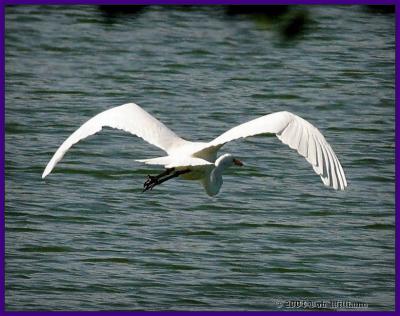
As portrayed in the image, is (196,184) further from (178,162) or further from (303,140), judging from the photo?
(303,140)

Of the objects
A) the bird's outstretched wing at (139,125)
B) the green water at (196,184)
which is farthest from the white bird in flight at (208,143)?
the green water at (196,184)

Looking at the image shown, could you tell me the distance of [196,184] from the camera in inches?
417

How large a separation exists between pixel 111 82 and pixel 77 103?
142cm

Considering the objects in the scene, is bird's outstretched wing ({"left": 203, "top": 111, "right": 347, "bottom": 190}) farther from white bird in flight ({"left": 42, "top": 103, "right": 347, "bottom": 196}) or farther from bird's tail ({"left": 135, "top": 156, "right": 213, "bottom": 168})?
bird's tail ({"left": 135, "top": 156, "right": 213, "bottom": 168})

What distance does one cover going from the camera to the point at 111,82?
15.1 m

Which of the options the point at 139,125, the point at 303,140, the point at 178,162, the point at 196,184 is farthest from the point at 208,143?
the point at 196,184

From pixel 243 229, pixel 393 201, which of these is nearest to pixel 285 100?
pixel 393 201

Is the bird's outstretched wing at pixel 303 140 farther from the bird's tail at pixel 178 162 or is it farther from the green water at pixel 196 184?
the green water at pixel 196 184

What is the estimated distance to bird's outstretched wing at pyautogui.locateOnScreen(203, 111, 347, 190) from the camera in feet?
17.4

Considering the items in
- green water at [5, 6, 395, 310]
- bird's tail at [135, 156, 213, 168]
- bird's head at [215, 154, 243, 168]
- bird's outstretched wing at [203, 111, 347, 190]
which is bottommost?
green water at [5, 6, 395, 310]

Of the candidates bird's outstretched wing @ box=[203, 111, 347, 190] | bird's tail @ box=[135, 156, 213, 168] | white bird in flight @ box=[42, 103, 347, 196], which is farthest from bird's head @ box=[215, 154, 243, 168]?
bird's tail @ box=[135, 156, 213, 168]

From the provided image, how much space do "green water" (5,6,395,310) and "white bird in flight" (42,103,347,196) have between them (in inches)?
25.9

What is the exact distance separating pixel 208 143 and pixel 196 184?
4253 mm

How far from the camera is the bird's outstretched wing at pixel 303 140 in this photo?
5.32 metres
